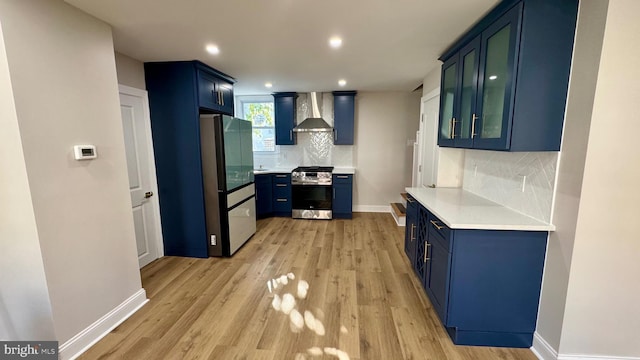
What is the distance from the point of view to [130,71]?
9.25ft

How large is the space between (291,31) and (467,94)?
1635 millimetres

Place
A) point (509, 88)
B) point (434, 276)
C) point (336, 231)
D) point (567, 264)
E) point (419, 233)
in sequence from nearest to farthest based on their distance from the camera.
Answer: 1. point (567, 264)
2. point (509, 88)
3. point (434, 276)
4. point (419, 233)
5. point (336, 231)

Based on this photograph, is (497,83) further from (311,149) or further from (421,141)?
(311,149)

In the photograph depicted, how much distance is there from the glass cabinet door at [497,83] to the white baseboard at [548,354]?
1334 millimetres

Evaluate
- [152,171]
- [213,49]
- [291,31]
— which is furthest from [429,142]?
[152,171]

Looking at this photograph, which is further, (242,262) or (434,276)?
(242,262)

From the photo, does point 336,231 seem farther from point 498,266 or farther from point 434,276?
point 498,266

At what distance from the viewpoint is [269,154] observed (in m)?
5.50

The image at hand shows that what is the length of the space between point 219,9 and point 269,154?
375cm

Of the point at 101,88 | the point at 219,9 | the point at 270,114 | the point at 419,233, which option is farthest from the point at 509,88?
the point at 270,114

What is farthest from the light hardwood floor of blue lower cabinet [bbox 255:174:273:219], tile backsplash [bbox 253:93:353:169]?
tile backsplash [bbox 253:93:353:169]

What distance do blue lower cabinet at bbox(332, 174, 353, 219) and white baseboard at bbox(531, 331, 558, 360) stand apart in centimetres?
325

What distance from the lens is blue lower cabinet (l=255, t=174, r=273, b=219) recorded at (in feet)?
15.9

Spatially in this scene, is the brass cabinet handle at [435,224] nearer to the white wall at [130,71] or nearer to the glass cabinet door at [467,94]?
the glass cabinet door at [467,94]
